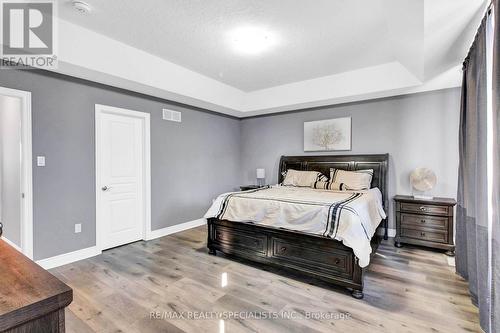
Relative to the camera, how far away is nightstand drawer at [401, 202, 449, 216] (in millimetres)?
3492

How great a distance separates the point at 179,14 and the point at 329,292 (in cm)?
329

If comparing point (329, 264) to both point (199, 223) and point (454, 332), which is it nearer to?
point (454, 332)

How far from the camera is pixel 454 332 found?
6.28 ft

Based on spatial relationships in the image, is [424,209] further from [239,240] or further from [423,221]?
[239,240]

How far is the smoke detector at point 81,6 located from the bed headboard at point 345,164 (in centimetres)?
399

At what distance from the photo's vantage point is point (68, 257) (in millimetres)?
3270

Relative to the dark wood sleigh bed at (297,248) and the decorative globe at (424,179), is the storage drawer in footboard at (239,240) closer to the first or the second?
the dark wood sleigh bed at (297,248)

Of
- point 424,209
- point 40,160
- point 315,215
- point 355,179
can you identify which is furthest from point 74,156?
point 424,209

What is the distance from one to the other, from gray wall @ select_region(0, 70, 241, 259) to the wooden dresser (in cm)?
291

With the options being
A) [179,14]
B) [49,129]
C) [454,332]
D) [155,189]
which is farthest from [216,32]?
[454,332]

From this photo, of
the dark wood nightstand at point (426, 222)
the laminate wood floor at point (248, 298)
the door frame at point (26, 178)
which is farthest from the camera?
the dark wood nightstand at point (426, 222)

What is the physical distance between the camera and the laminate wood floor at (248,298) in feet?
6.64

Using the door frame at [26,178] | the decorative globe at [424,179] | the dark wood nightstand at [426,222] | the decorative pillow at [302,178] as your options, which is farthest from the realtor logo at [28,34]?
the decorative globe at [424,179]

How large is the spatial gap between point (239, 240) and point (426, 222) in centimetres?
274
